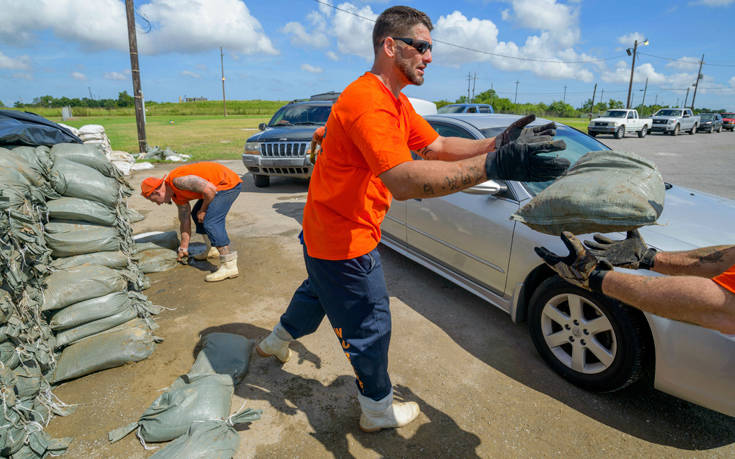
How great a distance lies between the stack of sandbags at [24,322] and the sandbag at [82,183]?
0.80 ft

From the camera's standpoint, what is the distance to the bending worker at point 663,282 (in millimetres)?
1216

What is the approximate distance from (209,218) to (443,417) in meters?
3.06

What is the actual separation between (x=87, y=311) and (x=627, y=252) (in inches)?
127

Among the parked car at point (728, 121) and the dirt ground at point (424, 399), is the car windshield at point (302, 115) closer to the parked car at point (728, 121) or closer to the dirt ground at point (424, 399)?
the dirt ground at point (424, 399)

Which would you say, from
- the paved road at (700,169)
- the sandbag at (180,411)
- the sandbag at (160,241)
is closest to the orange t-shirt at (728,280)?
the sandbag at (180,411)

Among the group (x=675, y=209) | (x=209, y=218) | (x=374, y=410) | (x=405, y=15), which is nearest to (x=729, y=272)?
(x=405, y=15)

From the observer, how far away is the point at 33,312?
2.46m

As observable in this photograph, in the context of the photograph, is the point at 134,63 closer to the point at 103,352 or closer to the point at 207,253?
the point at 207,253

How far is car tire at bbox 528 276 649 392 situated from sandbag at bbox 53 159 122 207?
337 cm

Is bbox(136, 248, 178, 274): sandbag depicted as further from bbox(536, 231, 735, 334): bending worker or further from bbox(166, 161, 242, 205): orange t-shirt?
bbox(536, 231, 735, 334): bending worker

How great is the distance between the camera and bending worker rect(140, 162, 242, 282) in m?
4.04

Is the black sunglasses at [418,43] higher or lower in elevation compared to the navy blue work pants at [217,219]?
higher

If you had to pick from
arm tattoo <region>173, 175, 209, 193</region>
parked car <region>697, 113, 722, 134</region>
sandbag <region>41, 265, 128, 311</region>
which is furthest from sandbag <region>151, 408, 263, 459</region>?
parked car <region>697, 113, 722, 134</region>

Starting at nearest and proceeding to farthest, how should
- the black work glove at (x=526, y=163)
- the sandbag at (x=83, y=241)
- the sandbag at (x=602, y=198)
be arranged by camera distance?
the black work glove at (x=526, y=163)
the sandbag at (x=602, y=198)
the sandbag at (x=83, y=241)
